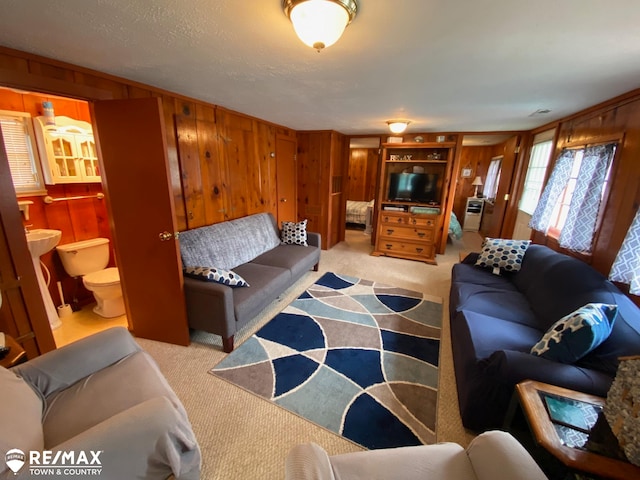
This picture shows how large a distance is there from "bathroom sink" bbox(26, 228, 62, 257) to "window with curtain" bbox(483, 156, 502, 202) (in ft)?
23.9

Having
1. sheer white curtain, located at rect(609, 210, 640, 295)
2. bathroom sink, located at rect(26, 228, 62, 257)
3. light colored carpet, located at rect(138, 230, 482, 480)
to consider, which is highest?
sheer white curtain, located at rect(609, 210, 640, 295)

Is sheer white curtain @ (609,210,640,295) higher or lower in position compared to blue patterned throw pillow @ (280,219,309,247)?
higher

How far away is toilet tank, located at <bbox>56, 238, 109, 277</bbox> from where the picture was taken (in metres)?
2.58

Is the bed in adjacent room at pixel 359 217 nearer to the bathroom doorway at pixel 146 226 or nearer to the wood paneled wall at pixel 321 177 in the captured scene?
the wood paneled wall at pixel 321 177

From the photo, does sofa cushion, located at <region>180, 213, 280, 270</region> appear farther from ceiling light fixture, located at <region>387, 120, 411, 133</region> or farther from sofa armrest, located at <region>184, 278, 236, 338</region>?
ceiling light fixture, located at <region>387, 120, 411, 133</region>

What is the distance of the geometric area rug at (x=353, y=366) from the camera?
1603mm

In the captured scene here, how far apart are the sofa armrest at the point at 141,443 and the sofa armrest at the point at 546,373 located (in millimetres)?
1547

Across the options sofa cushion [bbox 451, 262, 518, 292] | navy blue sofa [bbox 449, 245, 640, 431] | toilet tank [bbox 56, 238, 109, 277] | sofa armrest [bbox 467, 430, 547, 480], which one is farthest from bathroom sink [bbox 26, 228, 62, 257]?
sofa cushion [bbox 451, 262, 518, 292]

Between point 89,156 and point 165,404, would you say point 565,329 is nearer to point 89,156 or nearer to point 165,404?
point 165,404

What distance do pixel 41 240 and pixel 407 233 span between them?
4.51m

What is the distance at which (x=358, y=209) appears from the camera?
669 cm

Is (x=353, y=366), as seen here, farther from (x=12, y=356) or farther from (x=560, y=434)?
(x=12, y=356)

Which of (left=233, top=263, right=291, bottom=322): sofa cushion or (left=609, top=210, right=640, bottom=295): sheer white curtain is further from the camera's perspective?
(left=233, top=263, right=291, bottom=322): sofa cushion

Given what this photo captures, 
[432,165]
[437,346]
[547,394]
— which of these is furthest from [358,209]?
[547,394]
